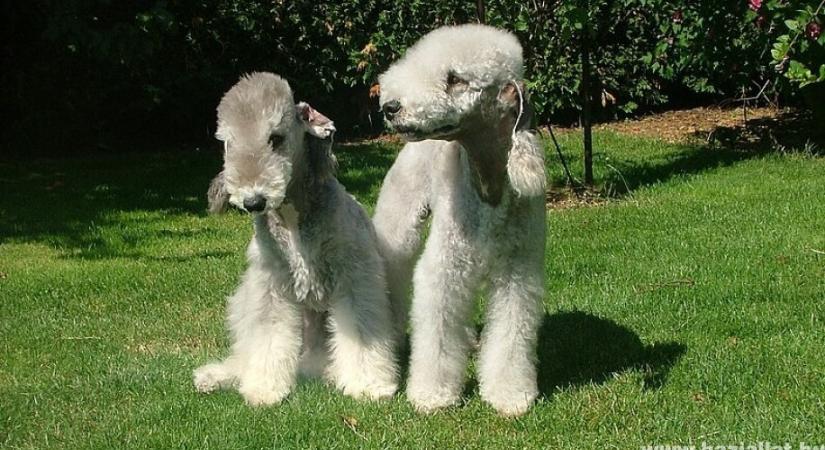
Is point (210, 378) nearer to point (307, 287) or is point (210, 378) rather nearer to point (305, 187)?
point (307, 287)

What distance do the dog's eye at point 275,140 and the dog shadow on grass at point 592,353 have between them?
5.30ft

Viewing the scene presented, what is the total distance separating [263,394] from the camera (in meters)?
4.25

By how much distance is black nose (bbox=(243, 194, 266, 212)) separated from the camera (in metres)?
3.86

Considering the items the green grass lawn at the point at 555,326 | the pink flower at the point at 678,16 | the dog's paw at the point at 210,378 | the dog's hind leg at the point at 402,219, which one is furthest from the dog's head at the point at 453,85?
the pink flower at the point at 678,16

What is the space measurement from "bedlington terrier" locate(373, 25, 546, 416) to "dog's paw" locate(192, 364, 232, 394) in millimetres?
917

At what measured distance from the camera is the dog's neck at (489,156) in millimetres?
3914

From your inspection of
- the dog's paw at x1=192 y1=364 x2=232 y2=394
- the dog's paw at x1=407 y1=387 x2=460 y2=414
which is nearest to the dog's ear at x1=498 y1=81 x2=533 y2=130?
the dog's paw at x1=407 y1=387 x2=460 y2=414

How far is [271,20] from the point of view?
471 inches

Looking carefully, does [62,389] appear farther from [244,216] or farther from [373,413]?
[244,216]

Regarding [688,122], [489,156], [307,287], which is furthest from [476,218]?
[688,122]

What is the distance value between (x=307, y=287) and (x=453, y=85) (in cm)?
124

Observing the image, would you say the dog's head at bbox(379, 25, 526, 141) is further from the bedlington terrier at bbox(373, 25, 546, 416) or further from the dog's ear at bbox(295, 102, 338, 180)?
the dog's ear at bbox(295, 102, 338, 180)

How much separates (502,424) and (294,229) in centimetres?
129

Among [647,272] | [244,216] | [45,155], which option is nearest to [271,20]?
[45,155]
